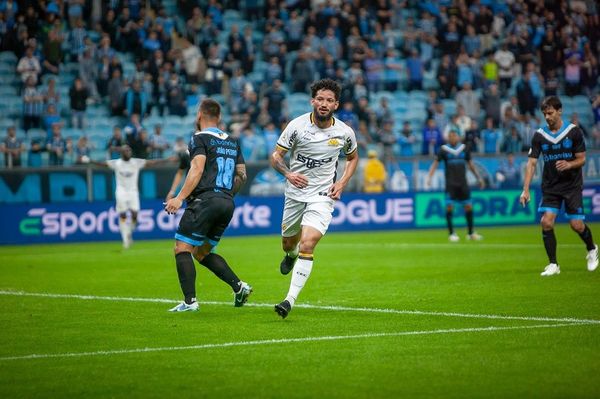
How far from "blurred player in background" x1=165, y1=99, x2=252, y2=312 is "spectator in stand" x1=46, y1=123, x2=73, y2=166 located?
16191 mm

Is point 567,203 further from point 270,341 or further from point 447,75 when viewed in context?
point 447,75

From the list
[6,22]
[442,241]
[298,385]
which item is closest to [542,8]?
[442,241]

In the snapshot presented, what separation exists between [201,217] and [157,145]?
55.1ft

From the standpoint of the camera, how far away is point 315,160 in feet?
37.4

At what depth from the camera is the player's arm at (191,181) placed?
35.5ft

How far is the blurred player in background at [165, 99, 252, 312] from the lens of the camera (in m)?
11.1

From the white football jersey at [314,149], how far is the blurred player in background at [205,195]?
0.65 meters

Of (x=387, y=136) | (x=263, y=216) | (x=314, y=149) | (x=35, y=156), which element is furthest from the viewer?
(x=387, y=136)

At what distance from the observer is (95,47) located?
29656 mm

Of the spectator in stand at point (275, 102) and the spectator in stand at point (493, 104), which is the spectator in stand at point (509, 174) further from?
the spectator in stand at point (275, 102)

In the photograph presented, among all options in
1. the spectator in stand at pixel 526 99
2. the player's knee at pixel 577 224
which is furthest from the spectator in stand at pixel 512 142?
the player's knee at pixel 577 224

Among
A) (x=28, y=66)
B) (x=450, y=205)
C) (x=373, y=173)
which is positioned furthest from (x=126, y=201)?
(x=450, y=205)

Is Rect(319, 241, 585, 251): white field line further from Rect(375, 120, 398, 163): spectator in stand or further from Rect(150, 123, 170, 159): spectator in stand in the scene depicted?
Rect(375, 120, 398, 163): spectator in stand

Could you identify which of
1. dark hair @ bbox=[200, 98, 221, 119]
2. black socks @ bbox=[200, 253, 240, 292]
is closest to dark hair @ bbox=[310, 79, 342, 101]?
dark hair @ bbox=[200, 98, 221, 119]
